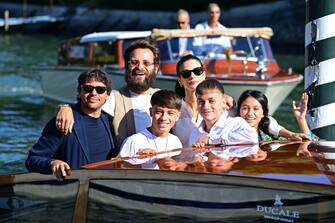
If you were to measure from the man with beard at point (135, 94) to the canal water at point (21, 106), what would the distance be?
3.83m

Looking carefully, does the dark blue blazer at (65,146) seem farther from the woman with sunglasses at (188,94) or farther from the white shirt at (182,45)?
the white shirt at (182,45)

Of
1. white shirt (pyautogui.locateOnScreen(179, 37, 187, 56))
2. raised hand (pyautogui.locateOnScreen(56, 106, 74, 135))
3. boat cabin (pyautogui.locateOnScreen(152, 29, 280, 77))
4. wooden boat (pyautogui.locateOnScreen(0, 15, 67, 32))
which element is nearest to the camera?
raised hand (pyautogui.locateOnScreen(56, 106, 74, 135))

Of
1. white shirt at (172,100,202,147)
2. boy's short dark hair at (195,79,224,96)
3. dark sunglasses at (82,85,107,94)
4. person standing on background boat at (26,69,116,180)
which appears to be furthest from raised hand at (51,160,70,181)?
white shirt at (172,100,202,147)

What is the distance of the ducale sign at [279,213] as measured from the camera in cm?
360

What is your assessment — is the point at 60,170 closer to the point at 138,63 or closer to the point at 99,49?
the point at 138,63

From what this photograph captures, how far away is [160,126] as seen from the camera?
4.97 meters

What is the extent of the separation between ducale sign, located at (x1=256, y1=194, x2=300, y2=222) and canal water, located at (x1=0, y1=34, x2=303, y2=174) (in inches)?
231

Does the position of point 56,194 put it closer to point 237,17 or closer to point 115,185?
point 115,185

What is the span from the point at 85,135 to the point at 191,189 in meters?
1.28

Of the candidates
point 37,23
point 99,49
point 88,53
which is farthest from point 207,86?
point 37,23

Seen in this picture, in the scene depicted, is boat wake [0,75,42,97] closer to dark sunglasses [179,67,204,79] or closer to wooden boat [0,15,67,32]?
dark sunglasses [179,67,204,79]

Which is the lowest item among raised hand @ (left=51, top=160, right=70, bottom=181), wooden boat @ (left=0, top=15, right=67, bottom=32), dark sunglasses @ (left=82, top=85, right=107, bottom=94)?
raised hand @ (left=51, top=160, right=70, bottom=181)

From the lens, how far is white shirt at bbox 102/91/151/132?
18.1ft

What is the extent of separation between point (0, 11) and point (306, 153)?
52.1m
